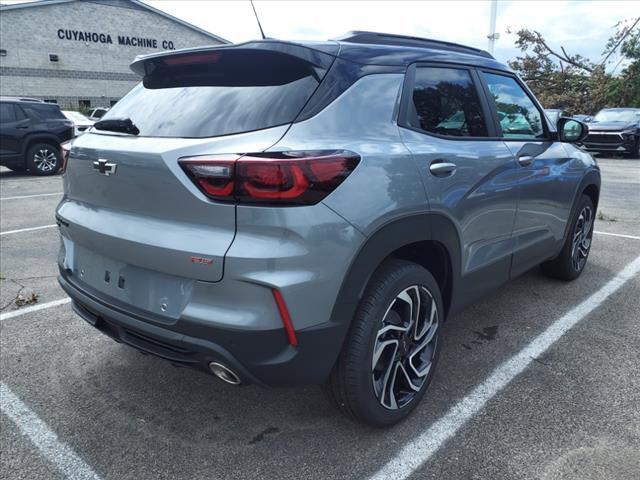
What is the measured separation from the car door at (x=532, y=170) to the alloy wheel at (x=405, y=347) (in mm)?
1074

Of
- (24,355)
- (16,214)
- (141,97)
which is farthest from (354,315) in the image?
(16,214)

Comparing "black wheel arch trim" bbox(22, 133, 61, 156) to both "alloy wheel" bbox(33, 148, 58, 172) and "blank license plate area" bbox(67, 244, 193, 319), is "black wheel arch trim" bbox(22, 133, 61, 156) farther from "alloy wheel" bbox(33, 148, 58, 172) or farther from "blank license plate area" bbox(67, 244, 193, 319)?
"blank license plate area" bbox(67, 244, 193, 319)

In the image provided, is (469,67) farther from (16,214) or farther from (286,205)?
(16,214)

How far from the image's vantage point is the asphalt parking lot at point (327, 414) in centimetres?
221

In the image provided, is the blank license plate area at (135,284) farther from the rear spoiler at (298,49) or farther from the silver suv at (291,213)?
the rear spoiler at (298,49)

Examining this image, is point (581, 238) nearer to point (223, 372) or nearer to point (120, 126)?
point (223, 372)

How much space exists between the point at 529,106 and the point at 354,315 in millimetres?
2338

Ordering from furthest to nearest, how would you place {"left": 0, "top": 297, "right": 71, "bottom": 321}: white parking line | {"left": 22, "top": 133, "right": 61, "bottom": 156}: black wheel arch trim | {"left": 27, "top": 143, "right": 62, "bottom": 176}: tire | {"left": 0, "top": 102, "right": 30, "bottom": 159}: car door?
{"left": 27, "top": 143, "right": 62, "bottom": 176}: tire, {"left": 22, "top": 133, "right": 61, "bottom": 156}: black wheel arch trim, {"left": 0, "top": 102, "right": 30, "bottom": 159}: car door, {"left": 0, "top": 297, "right": 71, "bottom": 321}: white parking line

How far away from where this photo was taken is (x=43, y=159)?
12109 millimetres

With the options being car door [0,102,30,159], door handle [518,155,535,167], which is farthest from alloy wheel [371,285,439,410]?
car door [0,102,30,159]

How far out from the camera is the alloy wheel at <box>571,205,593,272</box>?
171 inches

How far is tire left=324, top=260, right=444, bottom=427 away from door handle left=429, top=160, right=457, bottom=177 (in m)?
A: 0.45

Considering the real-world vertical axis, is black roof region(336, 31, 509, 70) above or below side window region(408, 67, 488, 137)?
above

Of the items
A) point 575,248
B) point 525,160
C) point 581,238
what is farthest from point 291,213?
point 581,238
